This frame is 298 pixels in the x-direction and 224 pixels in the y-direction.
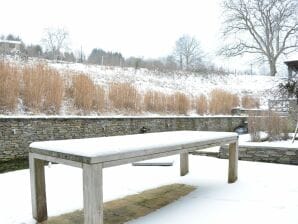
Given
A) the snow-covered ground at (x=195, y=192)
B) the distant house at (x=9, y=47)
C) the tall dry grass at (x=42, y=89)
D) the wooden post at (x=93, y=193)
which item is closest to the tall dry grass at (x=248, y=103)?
the tall dry grass at (x=42, y=89)

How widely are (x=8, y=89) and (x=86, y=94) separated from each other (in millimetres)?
2118

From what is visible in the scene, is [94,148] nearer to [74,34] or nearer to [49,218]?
A: [49,218]

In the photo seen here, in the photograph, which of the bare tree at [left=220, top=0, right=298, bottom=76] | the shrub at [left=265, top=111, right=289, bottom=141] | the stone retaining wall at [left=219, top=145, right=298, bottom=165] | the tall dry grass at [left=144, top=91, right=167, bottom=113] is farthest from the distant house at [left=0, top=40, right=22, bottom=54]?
the bare tree at [left=220, top=0, right=298, bottom=76]

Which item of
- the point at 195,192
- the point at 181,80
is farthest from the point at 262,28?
the point at 195,192

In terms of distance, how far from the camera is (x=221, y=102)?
11.5 m

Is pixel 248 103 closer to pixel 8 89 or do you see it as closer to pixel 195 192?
pixel 8 89

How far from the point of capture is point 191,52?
87.4 ft

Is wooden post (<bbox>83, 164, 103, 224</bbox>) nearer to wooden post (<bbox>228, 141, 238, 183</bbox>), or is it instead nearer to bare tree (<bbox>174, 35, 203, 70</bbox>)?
wooden post (<bbox>228, 141, 238, 183</bbox>)

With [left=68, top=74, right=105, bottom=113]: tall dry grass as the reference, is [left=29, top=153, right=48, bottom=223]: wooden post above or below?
below

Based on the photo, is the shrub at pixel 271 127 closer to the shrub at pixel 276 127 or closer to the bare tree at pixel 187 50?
the shrub at pixel 276 127

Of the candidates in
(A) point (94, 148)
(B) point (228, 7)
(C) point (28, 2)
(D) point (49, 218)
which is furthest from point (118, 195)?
(B) point (228, 7)

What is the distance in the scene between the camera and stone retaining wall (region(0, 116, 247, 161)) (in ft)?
20.7

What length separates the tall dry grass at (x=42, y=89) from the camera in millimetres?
7730

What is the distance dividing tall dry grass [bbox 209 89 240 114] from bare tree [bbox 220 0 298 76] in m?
10.4
